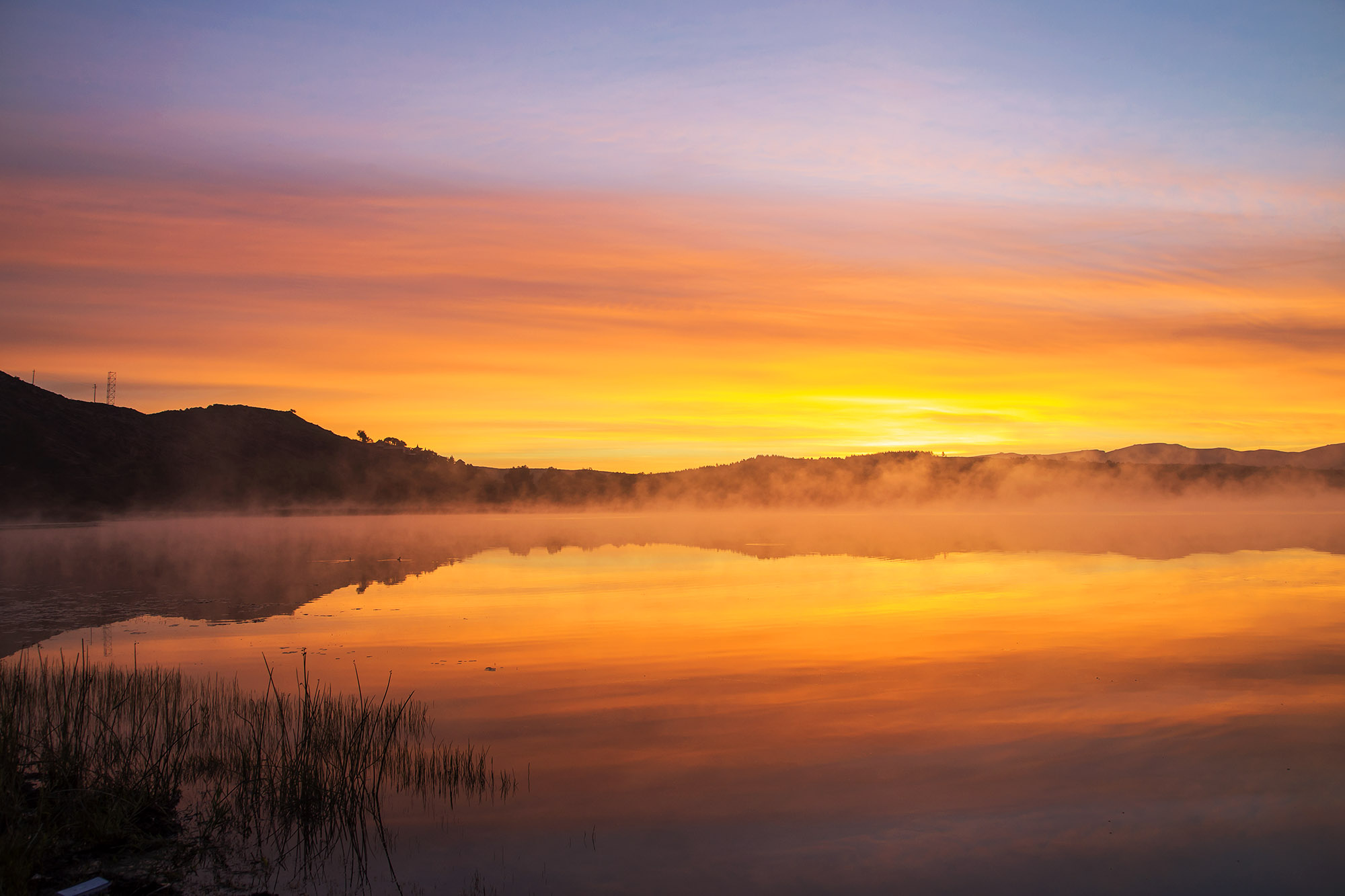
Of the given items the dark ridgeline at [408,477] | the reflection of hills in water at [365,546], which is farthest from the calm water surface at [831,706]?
the dark ridgeline at [408,477]

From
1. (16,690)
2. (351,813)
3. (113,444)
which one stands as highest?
(113,444)

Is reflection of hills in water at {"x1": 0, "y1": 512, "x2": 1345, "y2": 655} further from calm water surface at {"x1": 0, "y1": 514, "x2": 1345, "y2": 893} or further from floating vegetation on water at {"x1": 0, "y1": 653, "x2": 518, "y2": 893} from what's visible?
floating vegetation on water at {"x1": 0, "y1": 653, "x2": 518, "y2": 893}

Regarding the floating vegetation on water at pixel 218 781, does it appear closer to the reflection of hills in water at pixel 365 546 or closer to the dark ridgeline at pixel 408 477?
the reflection of hills in water at pixel 365 546

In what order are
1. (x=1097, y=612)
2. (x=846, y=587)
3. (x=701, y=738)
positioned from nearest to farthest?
(x=701, y=738)
(x=1097, y=612)
(x=846, y=587)

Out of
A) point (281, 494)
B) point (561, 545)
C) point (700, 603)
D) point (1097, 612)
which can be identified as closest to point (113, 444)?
point (281, 494)

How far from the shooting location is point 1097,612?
16.6m

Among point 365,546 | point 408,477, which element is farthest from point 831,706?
point 408,477

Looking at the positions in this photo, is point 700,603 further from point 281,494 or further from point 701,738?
point 281,494

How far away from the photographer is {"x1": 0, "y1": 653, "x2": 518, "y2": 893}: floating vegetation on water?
246 inches

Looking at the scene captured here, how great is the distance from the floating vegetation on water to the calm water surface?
0.44 m

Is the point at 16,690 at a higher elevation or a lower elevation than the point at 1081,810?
higher

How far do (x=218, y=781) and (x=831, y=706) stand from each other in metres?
6.30

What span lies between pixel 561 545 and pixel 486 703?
27840mm

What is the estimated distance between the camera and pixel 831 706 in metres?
10.1
